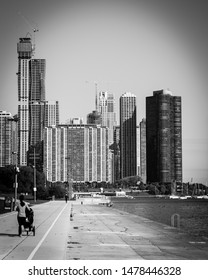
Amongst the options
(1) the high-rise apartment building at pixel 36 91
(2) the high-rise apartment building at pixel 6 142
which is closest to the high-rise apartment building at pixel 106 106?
(1) the high-rise apartment building at pixel 36 91

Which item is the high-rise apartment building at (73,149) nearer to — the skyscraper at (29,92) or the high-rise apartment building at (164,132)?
the skyscraper at (29,92)

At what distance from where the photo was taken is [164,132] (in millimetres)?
18594

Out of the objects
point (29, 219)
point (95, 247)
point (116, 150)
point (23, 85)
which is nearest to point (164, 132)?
point (29, 219)

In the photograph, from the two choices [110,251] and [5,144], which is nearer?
[110,251]

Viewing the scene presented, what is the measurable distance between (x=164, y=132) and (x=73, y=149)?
431 inches

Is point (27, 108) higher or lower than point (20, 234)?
higher

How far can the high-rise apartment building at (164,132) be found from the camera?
49.7 ft

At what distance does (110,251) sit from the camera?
1312cm

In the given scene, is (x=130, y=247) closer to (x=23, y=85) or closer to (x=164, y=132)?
(x=23, y=85)
